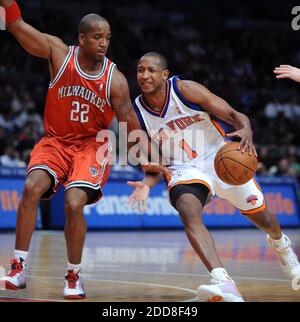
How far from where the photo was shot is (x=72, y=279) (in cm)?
648

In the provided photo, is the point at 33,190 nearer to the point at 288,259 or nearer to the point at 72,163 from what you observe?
the point at 72,163

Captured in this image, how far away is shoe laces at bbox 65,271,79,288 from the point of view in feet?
21.0

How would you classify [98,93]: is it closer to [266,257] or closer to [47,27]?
[266,257]

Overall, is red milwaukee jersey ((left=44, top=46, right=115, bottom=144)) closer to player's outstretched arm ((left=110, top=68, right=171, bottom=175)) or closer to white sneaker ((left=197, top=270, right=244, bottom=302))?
player's outstretched arm ((left=110, top=68, right=171, bottom=175))

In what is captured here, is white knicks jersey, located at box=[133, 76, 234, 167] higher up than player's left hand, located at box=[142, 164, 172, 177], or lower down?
higher up

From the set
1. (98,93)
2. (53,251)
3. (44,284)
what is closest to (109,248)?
(53,251)

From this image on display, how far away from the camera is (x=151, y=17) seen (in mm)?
27266

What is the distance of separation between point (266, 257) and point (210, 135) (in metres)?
4.13

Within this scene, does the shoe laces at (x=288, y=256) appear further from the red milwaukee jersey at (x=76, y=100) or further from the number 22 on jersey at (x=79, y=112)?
the number 22 on jersey at (x=79, y=112)

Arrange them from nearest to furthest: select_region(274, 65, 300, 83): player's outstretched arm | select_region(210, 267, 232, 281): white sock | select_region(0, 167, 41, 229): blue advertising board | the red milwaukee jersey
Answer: select_region(210, 267, 232, 281): white sock, the red milwaukee jersey, select_region(274, 65, 300, 83): player's outstretched arm, select_region(0, 167, 41, 229): blue advertising board

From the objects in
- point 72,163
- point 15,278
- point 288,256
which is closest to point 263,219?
point 288,256

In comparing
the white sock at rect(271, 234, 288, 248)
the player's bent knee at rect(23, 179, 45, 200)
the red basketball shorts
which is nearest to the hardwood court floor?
the white sock at rect(271, 234, 288, 248)

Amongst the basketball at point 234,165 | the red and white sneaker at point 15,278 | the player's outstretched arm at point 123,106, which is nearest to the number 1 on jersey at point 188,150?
the player's outstretched arm at point 123,106

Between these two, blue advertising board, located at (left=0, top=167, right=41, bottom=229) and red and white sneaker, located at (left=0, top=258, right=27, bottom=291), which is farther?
blue advertising board, located at (left=0, top=167, right=41, bottom=229)
